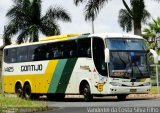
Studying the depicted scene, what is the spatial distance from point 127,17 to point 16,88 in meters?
20.5

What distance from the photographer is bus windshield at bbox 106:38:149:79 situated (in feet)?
80.7

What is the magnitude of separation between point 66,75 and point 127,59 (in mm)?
4013

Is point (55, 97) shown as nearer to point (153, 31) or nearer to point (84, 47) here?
point (84, 47)

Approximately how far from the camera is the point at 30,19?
2048 inches

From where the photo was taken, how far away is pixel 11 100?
72.5ft

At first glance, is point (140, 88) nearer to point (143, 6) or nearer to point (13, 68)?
point (13, 68)

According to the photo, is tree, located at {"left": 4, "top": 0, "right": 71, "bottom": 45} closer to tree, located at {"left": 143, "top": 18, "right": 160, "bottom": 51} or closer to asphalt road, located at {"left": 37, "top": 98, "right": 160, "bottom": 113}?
A: tree, located at {"left": 143, "top": 18, "right": 160, "bottom": 51}

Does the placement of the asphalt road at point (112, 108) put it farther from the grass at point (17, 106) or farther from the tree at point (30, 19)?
the tree at point (30, 19)

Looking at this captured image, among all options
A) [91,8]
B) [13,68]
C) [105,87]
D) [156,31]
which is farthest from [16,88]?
[156,31]

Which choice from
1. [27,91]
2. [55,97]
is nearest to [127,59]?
[55,97]

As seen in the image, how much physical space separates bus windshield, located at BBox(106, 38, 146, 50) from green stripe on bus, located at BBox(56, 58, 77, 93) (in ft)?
8.09

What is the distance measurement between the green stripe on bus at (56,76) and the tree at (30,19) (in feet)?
73.6

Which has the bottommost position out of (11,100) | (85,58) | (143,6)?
(11,100)

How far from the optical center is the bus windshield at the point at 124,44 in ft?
81.3
